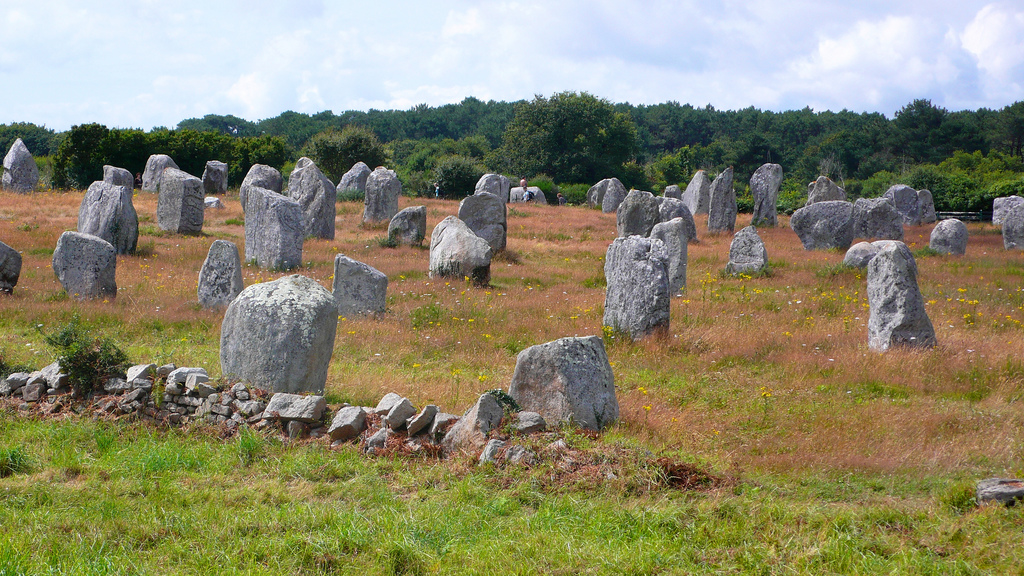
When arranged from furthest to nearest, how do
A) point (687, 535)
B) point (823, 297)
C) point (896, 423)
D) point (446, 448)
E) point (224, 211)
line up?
1. point (224, 211)
2. point (823, 297)
3. point (896, 423)
4. point (446, 448)
5. point (687, 535)

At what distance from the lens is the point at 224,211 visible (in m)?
30.6

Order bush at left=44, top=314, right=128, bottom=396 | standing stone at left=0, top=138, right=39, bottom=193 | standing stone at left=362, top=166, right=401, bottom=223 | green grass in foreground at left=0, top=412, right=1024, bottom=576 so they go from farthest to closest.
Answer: standing stone at left=0, top=138, right=39, bottom=193, standing stone at left=362, top=166, right=401, bottom=223, bush at left=44, top=314, right=128, bottom=396, green grass in foreground at left=0, top=412, right=1024, bottom=576

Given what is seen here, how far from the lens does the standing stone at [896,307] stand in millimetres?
11164

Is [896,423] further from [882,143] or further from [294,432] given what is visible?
[882,143]

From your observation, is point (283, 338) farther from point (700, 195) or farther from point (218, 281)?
point (700, 195)

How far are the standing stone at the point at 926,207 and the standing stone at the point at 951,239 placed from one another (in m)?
15.1

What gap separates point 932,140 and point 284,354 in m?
78.9

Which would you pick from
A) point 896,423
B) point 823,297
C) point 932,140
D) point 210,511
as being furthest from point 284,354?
point 932,140

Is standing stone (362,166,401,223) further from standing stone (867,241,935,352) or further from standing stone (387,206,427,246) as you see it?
standing stone (867,241,935,352)

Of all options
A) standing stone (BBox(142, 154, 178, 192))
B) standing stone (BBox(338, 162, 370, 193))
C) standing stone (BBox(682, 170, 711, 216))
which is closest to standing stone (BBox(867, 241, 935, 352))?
standing stone (BBox(682, 170, 711, 216))

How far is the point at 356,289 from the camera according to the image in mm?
13523

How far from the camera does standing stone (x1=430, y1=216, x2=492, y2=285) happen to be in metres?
17.4

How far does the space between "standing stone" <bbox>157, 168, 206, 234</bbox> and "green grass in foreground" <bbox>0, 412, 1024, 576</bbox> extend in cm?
1807

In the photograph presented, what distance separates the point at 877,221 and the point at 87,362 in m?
27.3
